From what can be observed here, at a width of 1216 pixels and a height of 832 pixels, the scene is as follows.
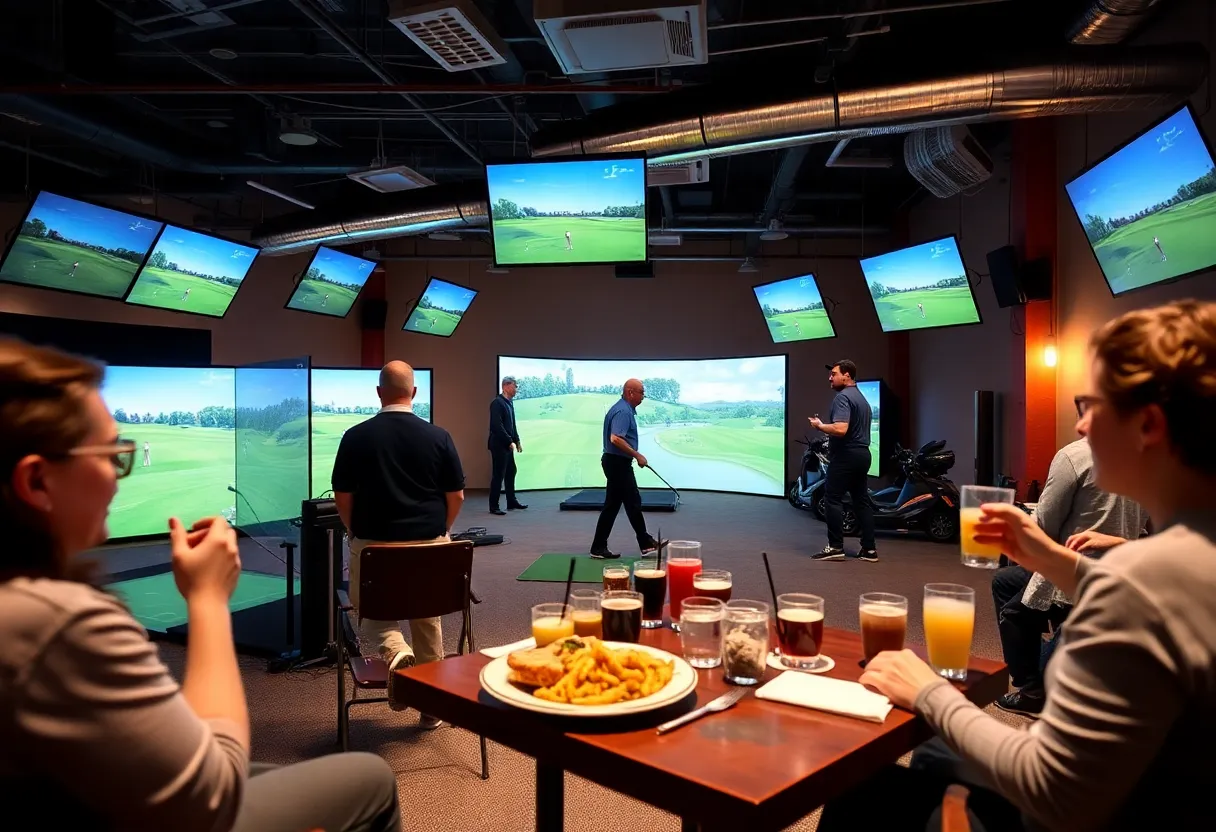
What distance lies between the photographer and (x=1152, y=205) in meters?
4.41

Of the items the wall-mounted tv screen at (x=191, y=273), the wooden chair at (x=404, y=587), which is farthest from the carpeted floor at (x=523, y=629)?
the wall-mounted tv screen at (x=191, y=273)

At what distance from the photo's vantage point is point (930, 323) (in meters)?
7.90

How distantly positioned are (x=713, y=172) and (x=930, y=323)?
3.26 metres

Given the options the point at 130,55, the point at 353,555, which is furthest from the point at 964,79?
the point at 130,55

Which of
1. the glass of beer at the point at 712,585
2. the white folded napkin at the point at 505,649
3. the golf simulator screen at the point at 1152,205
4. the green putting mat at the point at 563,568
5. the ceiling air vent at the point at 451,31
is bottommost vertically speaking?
the green putting mat at the point at 563,568

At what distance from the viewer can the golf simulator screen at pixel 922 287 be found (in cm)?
738

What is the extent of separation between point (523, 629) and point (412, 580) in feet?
6.49

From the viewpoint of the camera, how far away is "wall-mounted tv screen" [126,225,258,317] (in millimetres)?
7531

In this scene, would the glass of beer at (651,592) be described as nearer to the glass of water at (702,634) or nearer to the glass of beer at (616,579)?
the glass of beer at (616,579)

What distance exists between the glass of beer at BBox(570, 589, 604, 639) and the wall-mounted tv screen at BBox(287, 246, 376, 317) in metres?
8.36

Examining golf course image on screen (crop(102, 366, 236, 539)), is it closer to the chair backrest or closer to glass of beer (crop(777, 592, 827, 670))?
the chair backrest

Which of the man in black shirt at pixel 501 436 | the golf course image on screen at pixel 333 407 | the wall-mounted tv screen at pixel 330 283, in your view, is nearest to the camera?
the golf course image on screen at pixel 333 407

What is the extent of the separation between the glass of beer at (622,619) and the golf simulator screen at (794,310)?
866cm

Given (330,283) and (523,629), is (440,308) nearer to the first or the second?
(330,283)
